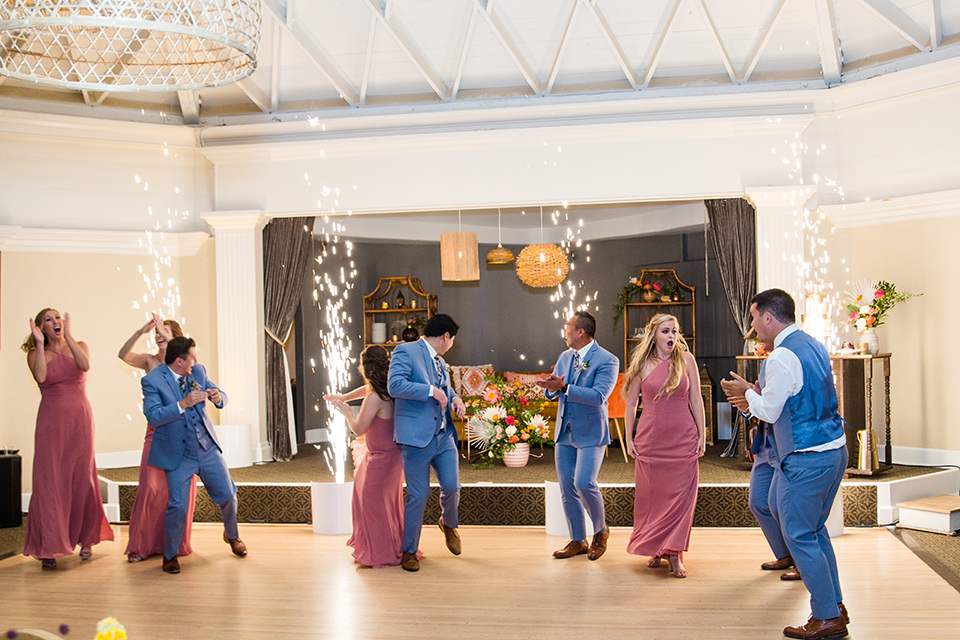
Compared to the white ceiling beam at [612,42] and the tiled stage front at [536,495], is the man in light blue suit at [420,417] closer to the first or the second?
the tiled stage front at [536,495]

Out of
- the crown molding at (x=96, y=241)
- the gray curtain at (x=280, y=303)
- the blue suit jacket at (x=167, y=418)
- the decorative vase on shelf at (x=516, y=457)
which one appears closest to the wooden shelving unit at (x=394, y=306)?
the gray curtain at (x=280, y=303)

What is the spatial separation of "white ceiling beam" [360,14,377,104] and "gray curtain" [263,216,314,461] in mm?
1551

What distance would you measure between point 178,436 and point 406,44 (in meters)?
4.48

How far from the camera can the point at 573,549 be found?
5711mm

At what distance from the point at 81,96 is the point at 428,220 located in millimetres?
4946

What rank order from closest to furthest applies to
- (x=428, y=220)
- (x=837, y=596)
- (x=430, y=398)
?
(x=837, y=596) < (x=430, y=398) < (x=428, y=220)

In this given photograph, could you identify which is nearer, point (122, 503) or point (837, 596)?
point (837, 596)

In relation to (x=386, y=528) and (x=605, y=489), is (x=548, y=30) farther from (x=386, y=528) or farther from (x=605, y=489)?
(x=386, y=528)

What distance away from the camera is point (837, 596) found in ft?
13.7

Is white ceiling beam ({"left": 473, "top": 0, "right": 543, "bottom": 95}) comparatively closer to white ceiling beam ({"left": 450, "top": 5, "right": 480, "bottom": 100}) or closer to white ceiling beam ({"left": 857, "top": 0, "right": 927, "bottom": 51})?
white ceiling beam ({"left": 450, "top": 5, "right": 480, "bottom": 100})

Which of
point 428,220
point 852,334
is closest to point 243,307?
point 428,220

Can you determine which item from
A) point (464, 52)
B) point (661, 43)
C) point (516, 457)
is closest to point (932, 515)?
point (516, 457)

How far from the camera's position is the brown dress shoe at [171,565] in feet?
18.1

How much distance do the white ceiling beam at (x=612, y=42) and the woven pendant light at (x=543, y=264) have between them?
2509mm
